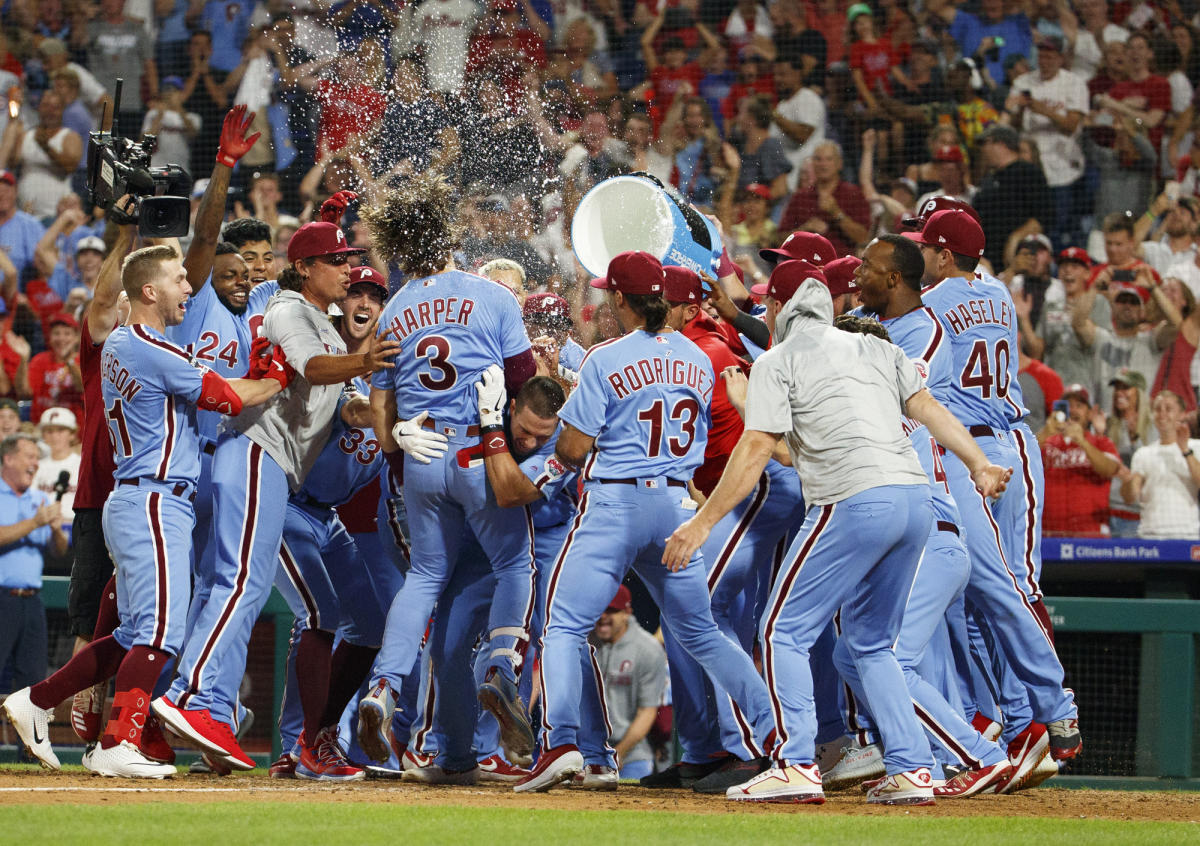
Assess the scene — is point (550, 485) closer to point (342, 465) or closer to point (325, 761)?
point (342, 465)

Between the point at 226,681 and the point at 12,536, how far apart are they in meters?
3.61

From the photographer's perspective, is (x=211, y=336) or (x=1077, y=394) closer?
(x=211, y=336)

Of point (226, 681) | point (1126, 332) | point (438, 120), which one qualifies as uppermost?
point (438, 120)

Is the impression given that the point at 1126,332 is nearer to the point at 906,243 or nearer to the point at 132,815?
the point at 906,243

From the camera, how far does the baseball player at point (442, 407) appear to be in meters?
5.82

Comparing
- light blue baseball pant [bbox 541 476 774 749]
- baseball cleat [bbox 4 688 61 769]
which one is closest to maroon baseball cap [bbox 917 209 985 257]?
light blue baseball pant [bbox 541 476 774 749]

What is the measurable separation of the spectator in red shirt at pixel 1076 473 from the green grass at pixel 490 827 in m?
3.99

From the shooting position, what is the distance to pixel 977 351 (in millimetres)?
6438

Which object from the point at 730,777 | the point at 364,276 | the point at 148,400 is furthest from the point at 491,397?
the point at 730,777

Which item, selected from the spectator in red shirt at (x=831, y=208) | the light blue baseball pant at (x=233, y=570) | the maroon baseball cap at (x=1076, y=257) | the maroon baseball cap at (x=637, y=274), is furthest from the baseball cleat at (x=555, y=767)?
the spectator in red shirt at (x=831, y=208)

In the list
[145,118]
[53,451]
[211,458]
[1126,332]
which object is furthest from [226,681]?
[145,118]

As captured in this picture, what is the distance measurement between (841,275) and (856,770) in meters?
2.07

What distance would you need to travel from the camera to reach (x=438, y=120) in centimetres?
993

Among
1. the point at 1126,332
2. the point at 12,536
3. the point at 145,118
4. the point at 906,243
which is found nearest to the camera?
the point at 906,243
